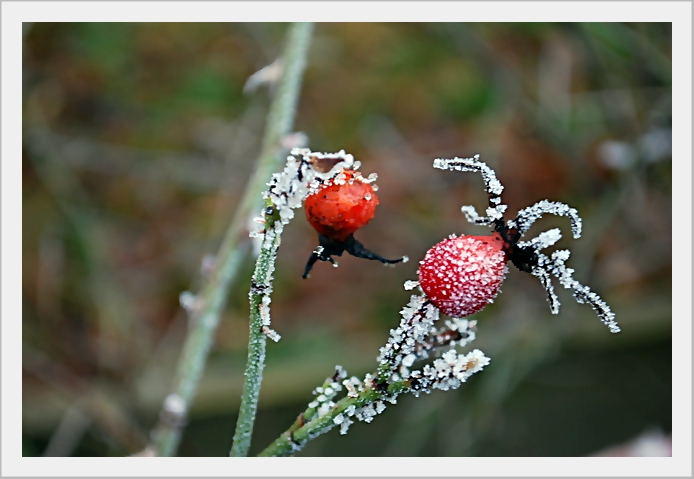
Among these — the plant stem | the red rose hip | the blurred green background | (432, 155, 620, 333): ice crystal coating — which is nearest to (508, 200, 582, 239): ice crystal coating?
(432, 155, 620, 333): ice crystal coating

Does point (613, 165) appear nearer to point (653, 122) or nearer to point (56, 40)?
point (653, 122)

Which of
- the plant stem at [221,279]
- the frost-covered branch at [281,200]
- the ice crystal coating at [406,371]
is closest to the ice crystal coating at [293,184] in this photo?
the frost-covered branch at [281,200]

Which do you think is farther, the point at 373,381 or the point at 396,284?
the point at 396,284

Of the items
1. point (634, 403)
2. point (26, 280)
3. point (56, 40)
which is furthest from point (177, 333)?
point (634, 403)

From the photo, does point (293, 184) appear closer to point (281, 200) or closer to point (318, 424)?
point (281, 200)

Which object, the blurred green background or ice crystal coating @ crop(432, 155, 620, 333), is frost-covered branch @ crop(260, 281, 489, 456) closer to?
ice crystal coating @ crop(432, 155, 620, 333)
